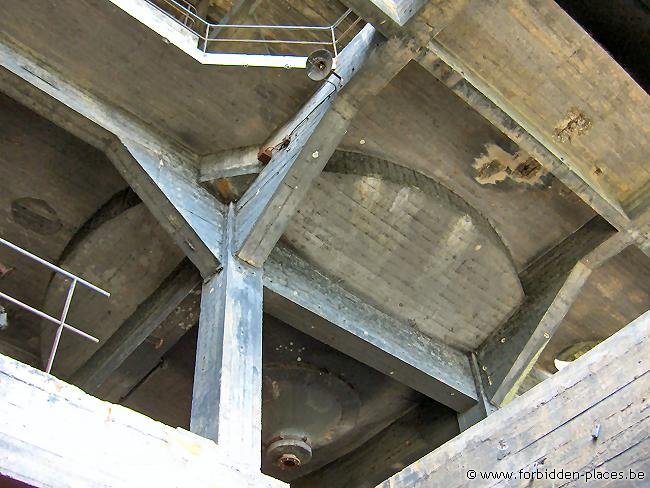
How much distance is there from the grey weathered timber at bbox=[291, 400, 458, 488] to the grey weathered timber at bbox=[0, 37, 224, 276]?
452 cm

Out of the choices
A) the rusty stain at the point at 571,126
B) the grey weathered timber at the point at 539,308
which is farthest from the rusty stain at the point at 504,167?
the grey weathered timber at the point at 539,308

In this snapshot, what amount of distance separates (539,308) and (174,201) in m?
5.26

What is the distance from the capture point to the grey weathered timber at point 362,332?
859 centimetres

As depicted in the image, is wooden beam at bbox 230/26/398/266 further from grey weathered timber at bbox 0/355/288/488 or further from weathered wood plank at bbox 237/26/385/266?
grey weathered timber at bbox 0/355/288/488

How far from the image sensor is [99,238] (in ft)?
29.8

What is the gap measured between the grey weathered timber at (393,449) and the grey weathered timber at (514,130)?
11.7ft

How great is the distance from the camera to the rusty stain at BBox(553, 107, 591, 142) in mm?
8664

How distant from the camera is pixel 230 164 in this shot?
28.8 feet

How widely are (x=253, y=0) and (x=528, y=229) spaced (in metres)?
4.76

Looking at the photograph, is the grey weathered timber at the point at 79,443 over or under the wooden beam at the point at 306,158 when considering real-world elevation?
under

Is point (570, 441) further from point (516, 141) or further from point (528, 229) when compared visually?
point (528, 229)

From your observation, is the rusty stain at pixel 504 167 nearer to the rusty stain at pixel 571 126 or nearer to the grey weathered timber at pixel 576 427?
the rusty stain at pixel 571 126

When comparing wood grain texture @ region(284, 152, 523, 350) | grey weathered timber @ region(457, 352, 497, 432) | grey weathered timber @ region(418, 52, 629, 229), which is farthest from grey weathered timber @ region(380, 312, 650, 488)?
grey weathered timber @ region(457, 352, 497, 432)

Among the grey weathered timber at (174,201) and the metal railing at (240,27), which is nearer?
the grey weathered timber at (174,201)
